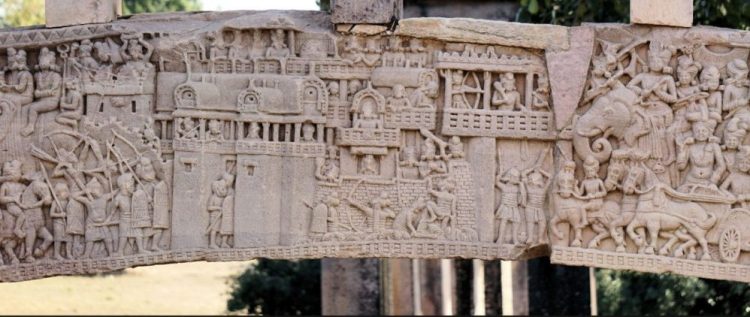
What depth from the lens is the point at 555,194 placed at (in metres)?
10.5

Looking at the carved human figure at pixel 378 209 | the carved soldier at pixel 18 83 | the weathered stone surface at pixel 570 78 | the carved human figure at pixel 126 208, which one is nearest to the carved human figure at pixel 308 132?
the carved human figure at pixel 378 209

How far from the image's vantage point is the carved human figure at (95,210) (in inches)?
418

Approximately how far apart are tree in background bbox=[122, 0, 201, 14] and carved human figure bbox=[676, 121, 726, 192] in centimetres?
2012

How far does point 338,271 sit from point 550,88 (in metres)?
6.43

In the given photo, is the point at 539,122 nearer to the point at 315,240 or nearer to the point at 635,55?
the point at 635,55

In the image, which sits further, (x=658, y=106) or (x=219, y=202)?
(x=219, y=202)

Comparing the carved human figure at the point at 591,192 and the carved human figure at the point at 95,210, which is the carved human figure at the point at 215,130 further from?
the carved human figure at the point at 591,192

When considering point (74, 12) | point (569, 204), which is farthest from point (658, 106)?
point (74, 12)

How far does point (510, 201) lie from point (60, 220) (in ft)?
10.2

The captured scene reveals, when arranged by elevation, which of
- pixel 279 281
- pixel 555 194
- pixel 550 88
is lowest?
pixel 279 281

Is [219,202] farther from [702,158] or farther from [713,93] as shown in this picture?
[713,93]

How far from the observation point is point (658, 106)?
412 inches

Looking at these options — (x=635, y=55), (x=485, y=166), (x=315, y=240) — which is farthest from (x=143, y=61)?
(x=635, y=55)

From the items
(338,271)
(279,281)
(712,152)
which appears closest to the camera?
(712,152)
